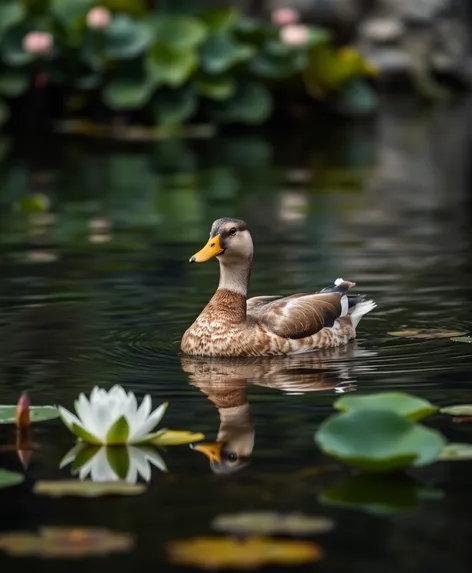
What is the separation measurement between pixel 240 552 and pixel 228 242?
342 cm

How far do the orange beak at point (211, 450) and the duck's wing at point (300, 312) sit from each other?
78.6 inches

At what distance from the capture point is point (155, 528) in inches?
162

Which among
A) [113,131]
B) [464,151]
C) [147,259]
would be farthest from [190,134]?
[147,259]

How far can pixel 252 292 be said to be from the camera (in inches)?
349

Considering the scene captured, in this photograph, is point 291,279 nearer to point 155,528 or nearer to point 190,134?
point 155,528

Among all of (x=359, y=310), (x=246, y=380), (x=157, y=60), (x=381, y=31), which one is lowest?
(x=246, y=380)

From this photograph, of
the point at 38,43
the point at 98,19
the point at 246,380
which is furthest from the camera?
the point at 98,19

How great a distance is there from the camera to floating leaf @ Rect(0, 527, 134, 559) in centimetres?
389

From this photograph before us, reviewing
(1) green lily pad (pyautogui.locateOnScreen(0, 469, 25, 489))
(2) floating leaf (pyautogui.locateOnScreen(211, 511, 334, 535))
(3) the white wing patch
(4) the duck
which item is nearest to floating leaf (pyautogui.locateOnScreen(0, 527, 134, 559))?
(2) floating leaf (pyautogui.locateOnScreen(211, 511, 334, 535))

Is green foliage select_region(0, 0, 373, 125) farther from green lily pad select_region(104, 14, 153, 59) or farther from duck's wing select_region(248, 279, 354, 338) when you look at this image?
duck's wing select_region(248, 279, 354, 338)

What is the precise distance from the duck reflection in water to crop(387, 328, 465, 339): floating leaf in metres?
0.24

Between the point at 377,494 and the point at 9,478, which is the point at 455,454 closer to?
the point at 377,494

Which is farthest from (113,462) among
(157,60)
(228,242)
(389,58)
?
(389,58)

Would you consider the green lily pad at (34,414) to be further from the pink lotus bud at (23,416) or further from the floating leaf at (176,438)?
the floating leaf at (176,438)
